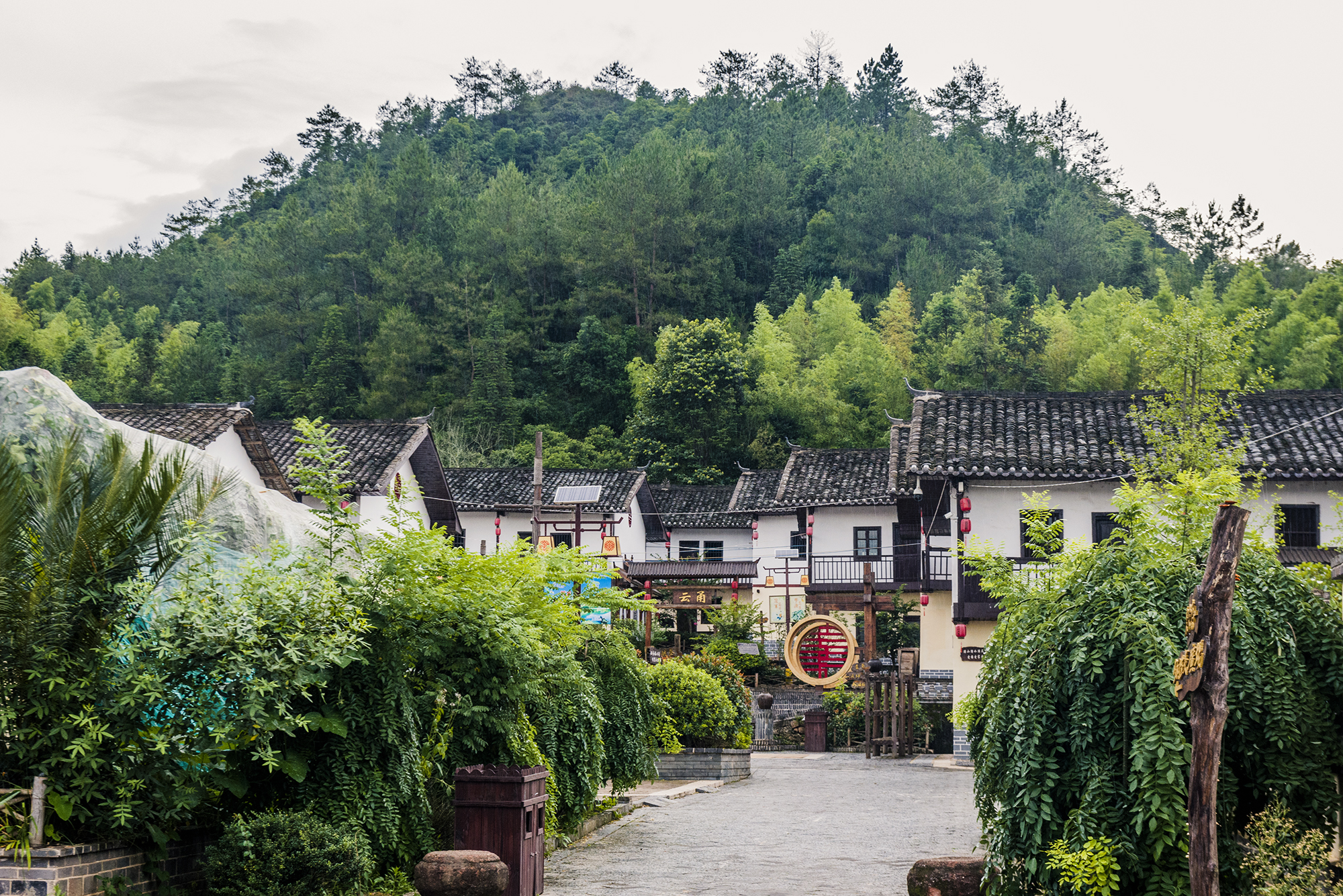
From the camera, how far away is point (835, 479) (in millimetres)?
40188

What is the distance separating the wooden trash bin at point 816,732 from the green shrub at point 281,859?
69.7 ft

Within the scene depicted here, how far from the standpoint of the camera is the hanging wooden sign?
21.3 feet

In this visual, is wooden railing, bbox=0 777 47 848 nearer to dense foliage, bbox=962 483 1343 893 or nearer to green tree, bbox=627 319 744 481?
dense foliage, bbox=962 483 1343 893

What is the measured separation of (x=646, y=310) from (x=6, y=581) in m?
55.9

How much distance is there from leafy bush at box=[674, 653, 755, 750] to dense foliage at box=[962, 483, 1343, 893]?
12610mm

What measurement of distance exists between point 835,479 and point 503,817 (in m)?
31.3

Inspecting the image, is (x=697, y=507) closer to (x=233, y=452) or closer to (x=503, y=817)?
(x=233, y=452)

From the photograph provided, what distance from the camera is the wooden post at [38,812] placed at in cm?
741

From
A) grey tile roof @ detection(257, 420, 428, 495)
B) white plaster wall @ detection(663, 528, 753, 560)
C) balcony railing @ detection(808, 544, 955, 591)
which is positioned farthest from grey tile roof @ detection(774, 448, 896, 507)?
grey tile roof @ detection(257, 420, 428, 495)

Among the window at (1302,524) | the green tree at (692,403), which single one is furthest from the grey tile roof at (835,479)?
the window at (1302,524)

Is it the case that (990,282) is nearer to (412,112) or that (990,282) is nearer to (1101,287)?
(1101,287)

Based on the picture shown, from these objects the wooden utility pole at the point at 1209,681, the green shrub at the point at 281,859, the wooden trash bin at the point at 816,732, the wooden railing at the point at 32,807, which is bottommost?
the wooden trash bin at the point at 816,732

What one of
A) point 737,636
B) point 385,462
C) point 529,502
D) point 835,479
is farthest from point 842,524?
point 385,462

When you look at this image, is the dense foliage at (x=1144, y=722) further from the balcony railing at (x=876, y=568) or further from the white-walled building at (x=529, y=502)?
the white-walled building at (x=529, y=502)
